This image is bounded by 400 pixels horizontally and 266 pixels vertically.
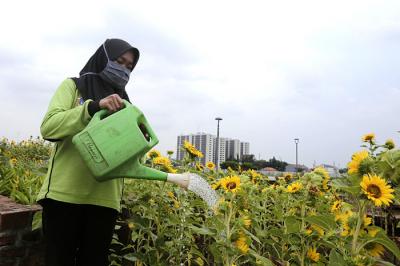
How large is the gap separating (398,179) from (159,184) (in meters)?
1.28

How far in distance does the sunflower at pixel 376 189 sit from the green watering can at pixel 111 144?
2.49 feet

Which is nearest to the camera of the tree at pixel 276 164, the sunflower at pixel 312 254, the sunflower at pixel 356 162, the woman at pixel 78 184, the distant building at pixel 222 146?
the sunflower at pixel 356 162

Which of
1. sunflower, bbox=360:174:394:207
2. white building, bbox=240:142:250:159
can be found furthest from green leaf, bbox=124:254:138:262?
white building, bbox=240:142:250:159

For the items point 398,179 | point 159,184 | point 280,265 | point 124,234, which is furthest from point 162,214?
point 398,179

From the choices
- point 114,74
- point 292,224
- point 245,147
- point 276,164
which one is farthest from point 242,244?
point 245,147

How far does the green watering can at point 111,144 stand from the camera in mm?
1415

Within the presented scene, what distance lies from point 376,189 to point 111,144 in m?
0.88

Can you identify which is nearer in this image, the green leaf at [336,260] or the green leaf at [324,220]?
the green leaf at [336,260]

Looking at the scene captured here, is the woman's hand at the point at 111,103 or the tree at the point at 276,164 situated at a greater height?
the tree at the point at 276,164

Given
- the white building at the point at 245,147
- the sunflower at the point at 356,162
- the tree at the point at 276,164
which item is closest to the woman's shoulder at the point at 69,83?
the sunflower at the point at 356,162

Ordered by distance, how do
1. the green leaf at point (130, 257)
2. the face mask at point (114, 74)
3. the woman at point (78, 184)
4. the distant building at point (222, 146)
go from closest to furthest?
the woman at point (78, 184) → the face mask at point (114, 74) → the green leaf at point (130, 257) → the distant building at point (222, 146)

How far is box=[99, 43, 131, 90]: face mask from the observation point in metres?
1.74

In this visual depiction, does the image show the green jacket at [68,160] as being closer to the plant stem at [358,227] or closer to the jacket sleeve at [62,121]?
the jacket sleeve at [62,121]

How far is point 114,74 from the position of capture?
1.75 m
